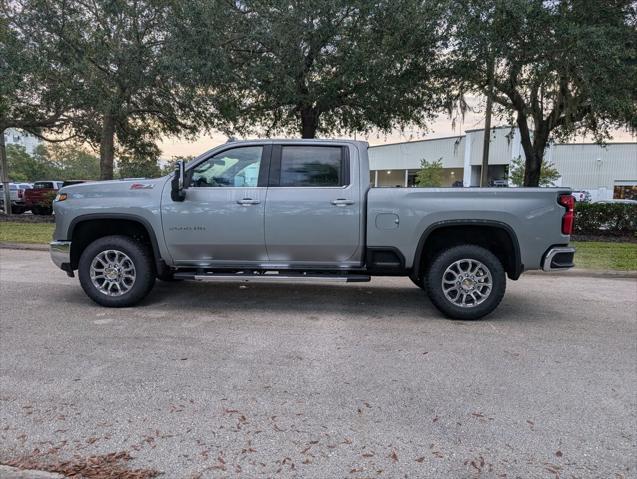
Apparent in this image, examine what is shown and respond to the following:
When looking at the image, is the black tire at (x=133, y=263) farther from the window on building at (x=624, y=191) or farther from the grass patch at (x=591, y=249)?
the window on building at (x=624, y=191)

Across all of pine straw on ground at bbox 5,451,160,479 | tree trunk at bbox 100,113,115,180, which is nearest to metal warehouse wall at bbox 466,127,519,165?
tree trunk at bbox 100,113,115,180

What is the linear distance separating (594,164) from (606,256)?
41.5 metres

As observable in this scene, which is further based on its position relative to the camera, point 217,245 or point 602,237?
point 602,237

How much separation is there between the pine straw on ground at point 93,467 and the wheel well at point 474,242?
3808 mm

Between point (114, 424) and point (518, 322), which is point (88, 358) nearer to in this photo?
point (114, 424)

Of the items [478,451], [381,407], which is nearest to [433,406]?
[381,407]

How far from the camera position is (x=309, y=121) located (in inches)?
548

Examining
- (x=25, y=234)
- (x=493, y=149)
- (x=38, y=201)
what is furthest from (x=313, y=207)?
(x=493, y=149)

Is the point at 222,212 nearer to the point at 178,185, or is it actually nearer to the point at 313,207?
the point at 178,185

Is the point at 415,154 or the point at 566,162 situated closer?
the point at 566,162

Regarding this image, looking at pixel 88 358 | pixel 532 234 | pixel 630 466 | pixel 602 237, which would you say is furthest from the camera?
pixel 602 237

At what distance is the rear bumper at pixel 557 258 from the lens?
5.39 m

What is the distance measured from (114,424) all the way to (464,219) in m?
4.02

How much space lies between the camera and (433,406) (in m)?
3.42
